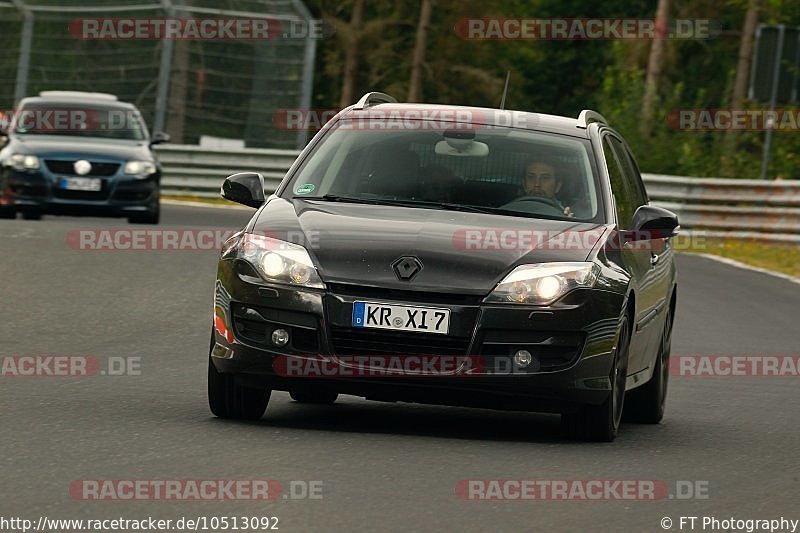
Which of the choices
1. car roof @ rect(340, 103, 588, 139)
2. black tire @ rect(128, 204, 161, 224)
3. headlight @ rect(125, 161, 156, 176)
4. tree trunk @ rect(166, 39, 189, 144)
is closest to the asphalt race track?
car roof @ rect(340, 103, 588, 139)

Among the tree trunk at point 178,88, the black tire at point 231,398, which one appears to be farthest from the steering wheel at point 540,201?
the tree trunk at point 178,88

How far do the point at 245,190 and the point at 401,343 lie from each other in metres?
1.59

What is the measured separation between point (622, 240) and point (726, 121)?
31.5m

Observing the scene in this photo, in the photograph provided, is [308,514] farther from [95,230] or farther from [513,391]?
[95,230]

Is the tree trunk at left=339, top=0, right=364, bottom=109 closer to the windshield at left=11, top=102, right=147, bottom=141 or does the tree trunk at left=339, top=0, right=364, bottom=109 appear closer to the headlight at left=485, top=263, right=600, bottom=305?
the windshield at left=11, top=102, right=147, bottom=141

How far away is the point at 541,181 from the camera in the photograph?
9.69m

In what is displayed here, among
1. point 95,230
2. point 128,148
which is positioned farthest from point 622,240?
point 128,148

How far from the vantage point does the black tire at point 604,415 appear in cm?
895

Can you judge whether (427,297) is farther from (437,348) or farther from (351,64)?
(351,64)

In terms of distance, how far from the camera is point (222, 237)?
→ 23.4 metres

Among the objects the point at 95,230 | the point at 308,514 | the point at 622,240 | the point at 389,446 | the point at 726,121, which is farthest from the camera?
the point at 726,121

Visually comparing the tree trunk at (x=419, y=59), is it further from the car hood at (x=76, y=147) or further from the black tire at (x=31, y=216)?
the car hood at (x=76, y=147)

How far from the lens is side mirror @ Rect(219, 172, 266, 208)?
9695 millimetres

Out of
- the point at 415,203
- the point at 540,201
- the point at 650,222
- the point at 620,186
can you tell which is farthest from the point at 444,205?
the point at 620,186
